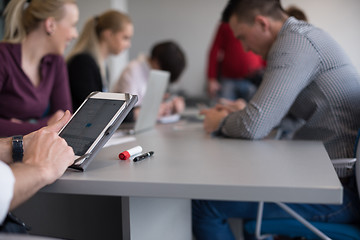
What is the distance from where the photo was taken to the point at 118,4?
5.32 m

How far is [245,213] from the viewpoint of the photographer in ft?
4.69

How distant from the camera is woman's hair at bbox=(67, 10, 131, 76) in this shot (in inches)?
103

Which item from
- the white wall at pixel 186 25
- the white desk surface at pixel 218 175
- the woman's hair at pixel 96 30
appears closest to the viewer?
the white desk surface at pixel 218 175

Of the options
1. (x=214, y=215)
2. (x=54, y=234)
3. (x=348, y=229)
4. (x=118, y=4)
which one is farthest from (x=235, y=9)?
(x=118, y=4)

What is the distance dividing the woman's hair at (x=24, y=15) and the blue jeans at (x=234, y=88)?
2298mm

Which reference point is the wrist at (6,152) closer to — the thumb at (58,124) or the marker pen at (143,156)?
the thumb at (58,124)

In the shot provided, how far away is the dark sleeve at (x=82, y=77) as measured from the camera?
238 cm

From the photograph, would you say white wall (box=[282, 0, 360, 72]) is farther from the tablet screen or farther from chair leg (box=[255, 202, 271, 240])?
the tablet screen

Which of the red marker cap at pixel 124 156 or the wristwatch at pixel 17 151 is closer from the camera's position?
the wristwatch at pixel 17 151

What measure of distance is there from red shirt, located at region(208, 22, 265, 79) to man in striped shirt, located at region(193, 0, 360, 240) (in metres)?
2.62

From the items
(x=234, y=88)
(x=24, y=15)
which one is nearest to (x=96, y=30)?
(x=24, y=15)

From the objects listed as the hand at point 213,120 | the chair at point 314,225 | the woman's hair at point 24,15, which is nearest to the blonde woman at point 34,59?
the woman's hair at point 24,15

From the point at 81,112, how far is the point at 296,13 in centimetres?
165

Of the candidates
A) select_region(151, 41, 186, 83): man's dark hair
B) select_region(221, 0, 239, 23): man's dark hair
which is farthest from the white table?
select_region(151, 41, 186, 83): man's dark hair
